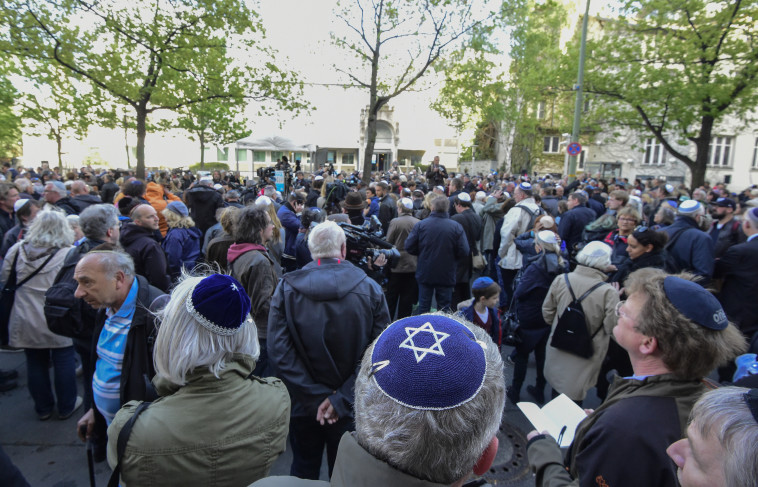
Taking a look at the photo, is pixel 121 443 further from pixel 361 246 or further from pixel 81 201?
pixel 81 201

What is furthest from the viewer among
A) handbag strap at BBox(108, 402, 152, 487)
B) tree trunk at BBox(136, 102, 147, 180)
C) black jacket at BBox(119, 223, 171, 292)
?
tree trunk at BBox(136, 102, 147, 180)

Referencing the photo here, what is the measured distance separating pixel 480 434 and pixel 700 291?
4.63 feet

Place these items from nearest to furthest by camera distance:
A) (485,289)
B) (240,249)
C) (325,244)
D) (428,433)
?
1. (428,433)
2. (325,244)
3. (240,249)
4. (485,289)

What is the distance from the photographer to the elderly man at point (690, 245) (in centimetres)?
476

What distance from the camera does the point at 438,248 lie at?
5.27m

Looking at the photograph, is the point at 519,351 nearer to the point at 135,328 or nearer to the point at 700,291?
the point at 700,291

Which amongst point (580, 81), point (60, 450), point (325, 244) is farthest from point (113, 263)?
point (580, 81)

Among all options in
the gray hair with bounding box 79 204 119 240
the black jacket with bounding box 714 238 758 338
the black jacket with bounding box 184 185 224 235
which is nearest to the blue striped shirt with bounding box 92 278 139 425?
the gray hair with bounding box 79 204 119 240

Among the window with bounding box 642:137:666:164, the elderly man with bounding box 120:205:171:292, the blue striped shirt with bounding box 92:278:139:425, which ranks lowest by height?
the blue striped shirt with bounding box 92:278:139:425

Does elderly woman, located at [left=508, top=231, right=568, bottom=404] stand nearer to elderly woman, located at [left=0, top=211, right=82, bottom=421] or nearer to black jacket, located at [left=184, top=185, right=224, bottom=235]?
elderly woman, located at [left=0, top=211, right=82, bottom=421]

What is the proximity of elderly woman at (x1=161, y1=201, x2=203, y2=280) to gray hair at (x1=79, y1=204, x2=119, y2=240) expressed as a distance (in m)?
1.47

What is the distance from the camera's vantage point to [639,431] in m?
1.54

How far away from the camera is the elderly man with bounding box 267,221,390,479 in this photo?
254 cm

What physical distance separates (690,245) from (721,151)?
3121cm
